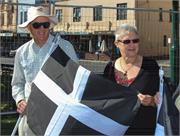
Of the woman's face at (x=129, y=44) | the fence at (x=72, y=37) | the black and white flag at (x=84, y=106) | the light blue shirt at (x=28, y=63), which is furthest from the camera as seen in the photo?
the fence at (x=72, y=37)

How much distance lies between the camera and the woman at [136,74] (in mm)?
4064

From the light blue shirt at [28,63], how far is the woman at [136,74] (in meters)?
0.43

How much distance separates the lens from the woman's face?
4.17 metres

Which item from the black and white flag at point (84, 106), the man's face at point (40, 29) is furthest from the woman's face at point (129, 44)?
the man's face at point (40, 29)

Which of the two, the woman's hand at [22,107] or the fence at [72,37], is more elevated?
the fence at [72,37]

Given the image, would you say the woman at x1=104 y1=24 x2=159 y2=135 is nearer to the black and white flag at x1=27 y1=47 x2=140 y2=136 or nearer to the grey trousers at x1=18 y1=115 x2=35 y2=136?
the black and white flag at x1=27 y1=47 x2=140 y2=136

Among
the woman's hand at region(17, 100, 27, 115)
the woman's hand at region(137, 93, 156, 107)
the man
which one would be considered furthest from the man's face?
the woman's hand at region(137, 93, 156, 107)

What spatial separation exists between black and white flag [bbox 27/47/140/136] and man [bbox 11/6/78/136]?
0.48 metres

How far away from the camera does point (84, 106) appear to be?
381 cm

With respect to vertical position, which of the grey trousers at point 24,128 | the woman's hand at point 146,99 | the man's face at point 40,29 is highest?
the man's face at point 40,29

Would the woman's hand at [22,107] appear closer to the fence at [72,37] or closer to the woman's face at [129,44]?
the woman's face at [129,44]

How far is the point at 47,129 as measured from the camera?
391 cm

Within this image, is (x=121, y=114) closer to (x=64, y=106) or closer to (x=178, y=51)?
(x=64, y=106)

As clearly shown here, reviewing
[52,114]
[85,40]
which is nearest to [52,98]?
[52,114]
